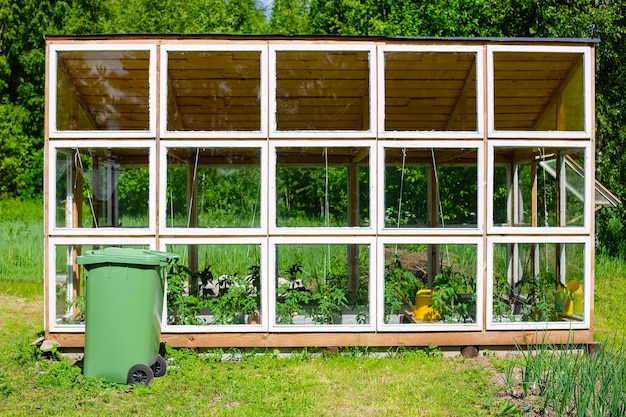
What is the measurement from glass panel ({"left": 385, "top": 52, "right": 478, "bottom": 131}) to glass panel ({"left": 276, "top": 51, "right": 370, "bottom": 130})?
0.31 meters

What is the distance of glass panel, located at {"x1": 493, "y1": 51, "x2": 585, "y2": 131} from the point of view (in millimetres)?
6945

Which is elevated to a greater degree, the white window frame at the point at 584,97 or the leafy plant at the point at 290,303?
the white window frame at the point at 584,97

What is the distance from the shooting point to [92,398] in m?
5.40

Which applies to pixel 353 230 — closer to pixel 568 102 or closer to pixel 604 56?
pixel 568 102

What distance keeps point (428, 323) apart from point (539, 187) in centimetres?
232

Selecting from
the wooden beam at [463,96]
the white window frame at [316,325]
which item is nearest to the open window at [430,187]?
the wooden beam at [463,96]

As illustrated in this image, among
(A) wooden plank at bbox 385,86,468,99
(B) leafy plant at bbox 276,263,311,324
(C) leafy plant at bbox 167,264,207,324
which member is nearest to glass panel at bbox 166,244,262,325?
(C) leafy plant at bbox 167,264,207,324

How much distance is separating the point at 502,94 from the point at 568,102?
72cm

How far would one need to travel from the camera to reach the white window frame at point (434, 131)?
6.71 m

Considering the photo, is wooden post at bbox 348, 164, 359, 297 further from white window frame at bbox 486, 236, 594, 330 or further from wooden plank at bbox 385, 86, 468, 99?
white window frame at bbox 486, 236, 594, 330

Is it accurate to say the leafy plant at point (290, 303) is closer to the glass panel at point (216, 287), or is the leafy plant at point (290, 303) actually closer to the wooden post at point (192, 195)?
the glass panel at point (216, 287)

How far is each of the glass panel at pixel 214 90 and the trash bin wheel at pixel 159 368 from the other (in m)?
2.67

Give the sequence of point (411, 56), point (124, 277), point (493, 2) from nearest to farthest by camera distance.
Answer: point (124, 277) → point (411, 56) → point (493, 2)

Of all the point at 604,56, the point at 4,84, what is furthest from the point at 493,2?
the point at 4,84
